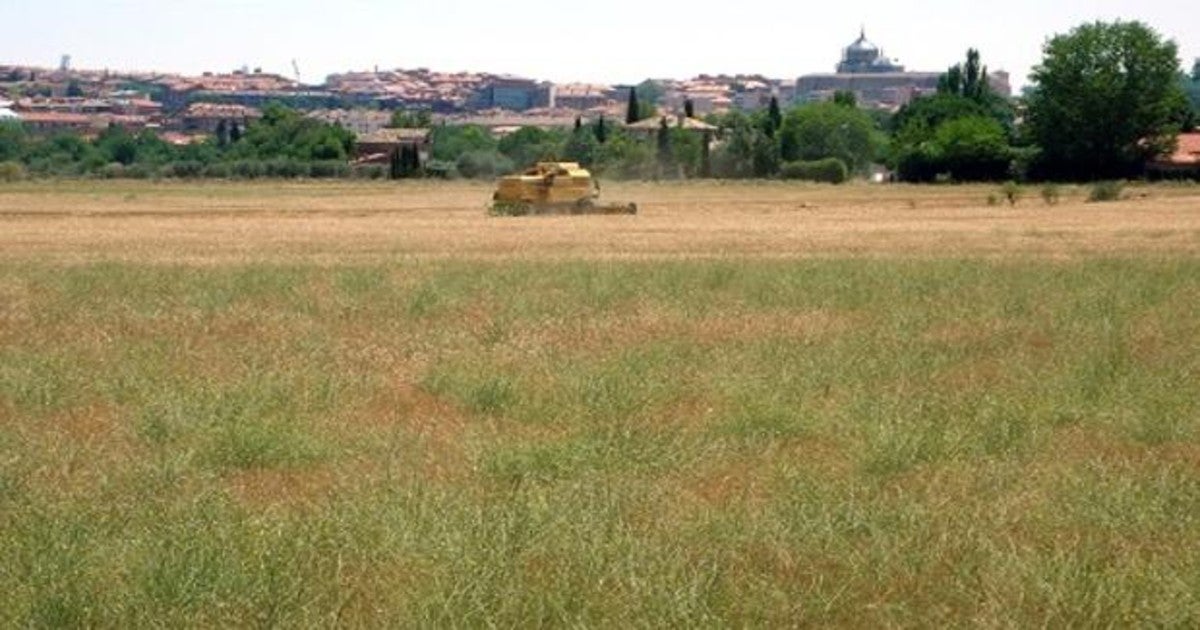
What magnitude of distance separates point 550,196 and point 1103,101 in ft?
143

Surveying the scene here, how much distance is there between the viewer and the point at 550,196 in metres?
54.5

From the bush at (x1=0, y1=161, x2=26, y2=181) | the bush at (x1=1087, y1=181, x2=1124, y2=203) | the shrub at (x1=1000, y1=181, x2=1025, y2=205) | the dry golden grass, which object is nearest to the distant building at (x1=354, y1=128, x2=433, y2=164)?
the bush at (x1=0, y1=161, x2=26, y2=181)

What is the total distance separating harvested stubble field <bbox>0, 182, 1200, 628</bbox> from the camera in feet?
25.9

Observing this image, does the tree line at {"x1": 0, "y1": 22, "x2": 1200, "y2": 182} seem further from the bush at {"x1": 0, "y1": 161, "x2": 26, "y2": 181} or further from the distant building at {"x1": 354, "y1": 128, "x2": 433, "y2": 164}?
the distant building at {"x1": 354, "y1": 128, "x2": 433, "y2": 164}

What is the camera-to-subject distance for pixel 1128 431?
12406 mm

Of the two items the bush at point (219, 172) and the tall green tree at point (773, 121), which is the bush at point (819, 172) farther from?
the bush at point (219, 172)

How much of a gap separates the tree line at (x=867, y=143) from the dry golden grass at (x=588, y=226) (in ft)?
49.1

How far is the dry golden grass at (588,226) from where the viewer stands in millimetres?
35438

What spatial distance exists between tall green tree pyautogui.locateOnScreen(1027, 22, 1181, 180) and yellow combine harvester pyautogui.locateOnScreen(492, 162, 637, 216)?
3842 centimetres

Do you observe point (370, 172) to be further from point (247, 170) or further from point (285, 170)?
point (247, 170)

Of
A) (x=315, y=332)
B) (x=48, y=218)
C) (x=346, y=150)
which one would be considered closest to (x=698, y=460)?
(x=315, y=332)

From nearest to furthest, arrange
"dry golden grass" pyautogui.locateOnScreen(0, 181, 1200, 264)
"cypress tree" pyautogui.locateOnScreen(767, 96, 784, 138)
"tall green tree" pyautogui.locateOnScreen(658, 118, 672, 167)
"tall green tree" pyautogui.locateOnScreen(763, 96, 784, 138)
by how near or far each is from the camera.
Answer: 1. "dry golden grass" pyautogui.locateOnScreen(0, 181, 1200, 264)
2. "tall green tree" pyautogui.locateOnScreen(658, 118, 672, 167)
3. "tall green tree" pyautogui.locateOnScreen(763, 96, 784, 138)
4. "cypress tree" pyautogui.locateOnScreen(767, 96, 784, 138)

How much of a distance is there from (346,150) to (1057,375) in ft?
412

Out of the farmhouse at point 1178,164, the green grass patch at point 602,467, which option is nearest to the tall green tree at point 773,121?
the farmhouse at point 1178,164
